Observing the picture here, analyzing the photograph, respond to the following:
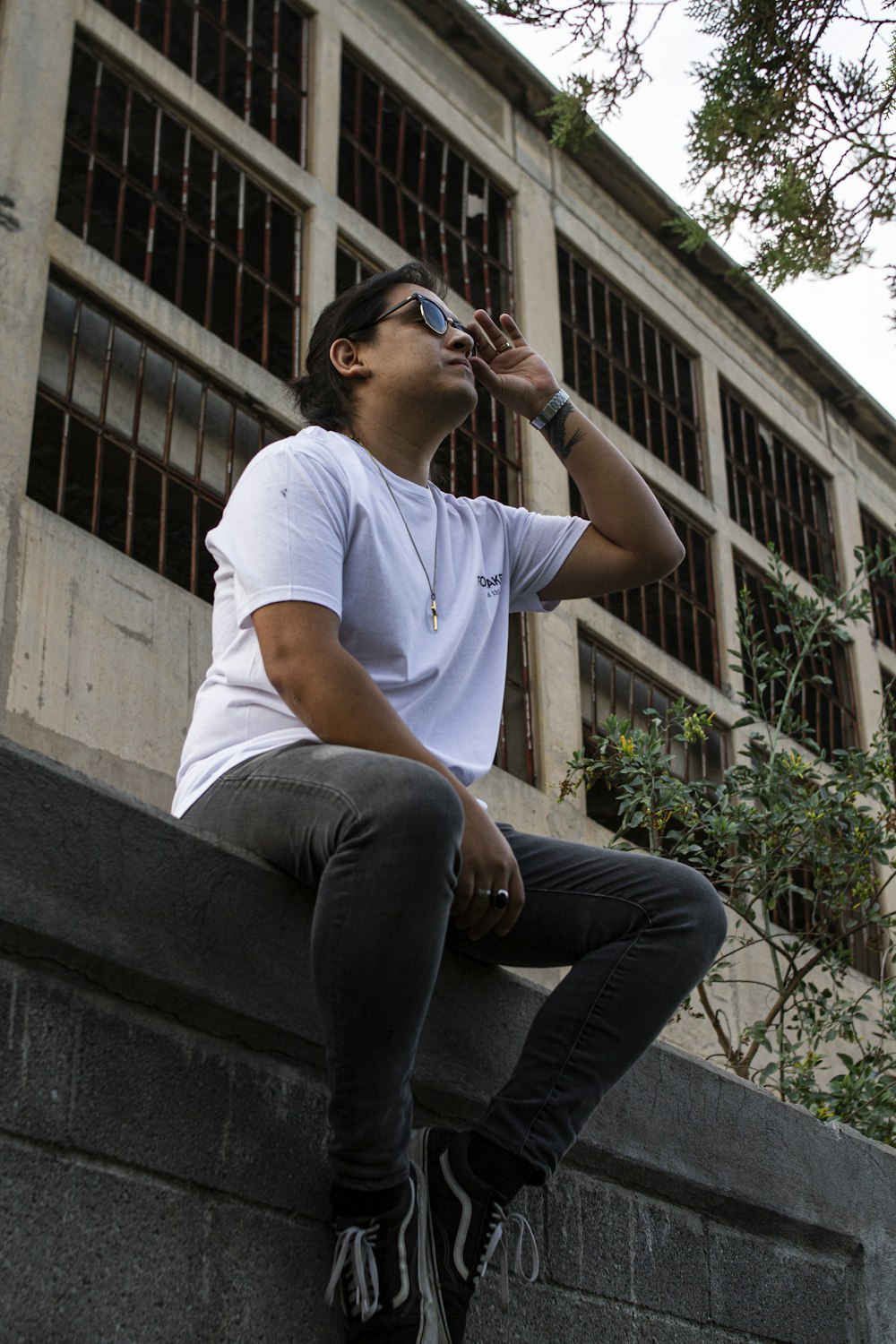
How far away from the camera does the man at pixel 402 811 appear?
2580 mm

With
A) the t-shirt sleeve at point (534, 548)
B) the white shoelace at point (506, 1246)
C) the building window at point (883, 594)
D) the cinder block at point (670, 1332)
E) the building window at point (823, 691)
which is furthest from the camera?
the building window at point (883, 594)

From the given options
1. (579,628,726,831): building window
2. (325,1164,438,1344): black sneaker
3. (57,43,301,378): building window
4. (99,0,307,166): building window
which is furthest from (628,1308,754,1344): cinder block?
(99,0,307,166): building window

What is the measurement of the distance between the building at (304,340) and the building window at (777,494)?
46mm

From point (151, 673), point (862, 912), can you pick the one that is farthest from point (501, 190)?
point (862, 912)

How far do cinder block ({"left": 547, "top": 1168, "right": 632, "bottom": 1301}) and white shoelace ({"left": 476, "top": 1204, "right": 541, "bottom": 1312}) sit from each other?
175mm

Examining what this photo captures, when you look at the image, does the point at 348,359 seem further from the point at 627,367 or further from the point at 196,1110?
the point at 627,367

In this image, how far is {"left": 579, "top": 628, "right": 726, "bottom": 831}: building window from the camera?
16438 millimetres

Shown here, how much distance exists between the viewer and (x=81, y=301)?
12328 mm

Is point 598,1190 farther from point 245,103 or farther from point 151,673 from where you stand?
point 245,103

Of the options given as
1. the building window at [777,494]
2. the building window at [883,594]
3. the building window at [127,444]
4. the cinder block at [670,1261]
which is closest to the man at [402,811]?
the cinder block at [670,1261]

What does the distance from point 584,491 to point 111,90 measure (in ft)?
35.7

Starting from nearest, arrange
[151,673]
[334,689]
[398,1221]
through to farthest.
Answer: [398,1221] → [334,689] → [151,673]

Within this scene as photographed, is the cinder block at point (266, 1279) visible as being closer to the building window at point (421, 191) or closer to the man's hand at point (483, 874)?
the man's hand at point (483, 874)

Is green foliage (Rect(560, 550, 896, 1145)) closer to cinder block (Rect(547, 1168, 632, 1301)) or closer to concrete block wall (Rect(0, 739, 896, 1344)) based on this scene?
cinder block (Rect(547, 1168, 632, 1301))
